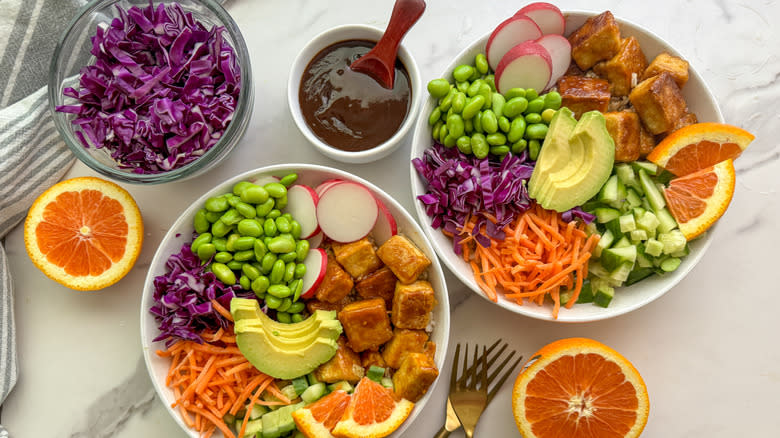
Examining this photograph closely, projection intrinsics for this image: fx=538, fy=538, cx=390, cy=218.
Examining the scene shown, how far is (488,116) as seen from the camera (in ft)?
7.29

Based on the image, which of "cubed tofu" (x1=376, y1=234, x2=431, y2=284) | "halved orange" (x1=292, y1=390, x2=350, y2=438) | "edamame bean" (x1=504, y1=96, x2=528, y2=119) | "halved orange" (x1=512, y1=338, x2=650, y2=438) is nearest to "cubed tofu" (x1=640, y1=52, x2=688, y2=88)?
"edamame bean" (x1=504, y1=96, x2=528, y2=119)

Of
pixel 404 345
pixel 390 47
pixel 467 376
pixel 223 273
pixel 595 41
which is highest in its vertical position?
pixel 595 41

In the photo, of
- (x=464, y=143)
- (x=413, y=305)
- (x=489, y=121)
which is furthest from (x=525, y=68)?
(x=413, y=305)

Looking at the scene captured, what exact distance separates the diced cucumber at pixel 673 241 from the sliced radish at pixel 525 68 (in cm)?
81

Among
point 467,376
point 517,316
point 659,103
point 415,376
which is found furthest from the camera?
point 517,316

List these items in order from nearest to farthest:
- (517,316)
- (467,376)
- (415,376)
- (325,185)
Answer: (415,376) < (325,185) < (467,376) < (517,316)

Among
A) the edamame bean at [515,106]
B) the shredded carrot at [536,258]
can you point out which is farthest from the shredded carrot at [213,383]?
the edamame bean at [515,106]

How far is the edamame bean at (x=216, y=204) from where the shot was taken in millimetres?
2209

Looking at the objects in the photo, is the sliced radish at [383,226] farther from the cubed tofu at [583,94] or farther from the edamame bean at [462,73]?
the cubed tofu at [583,94]

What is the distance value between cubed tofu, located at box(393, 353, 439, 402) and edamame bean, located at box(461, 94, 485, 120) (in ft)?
3.32

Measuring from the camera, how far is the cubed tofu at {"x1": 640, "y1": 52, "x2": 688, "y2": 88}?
2279mm

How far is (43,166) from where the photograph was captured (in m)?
2.54

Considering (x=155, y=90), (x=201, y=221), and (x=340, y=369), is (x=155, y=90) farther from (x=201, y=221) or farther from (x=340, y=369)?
(x=340, y=369)

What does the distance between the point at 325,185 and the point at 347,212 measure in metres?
0.16
